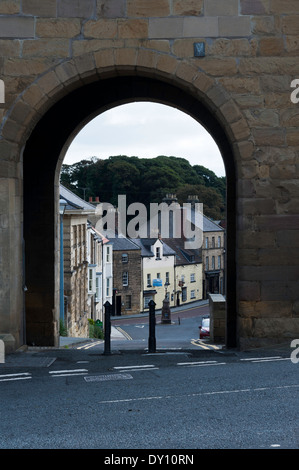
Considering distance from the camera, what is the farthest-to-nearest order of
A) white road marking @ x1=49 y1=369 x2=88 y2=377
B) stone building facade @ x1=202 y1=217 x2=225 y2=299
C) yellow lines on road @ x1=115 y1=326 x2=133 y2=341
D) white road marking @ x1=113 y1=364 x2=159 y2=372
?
stone building facade @ x1=202 y1=217 x2=225 y2=299
yellow lines on road @ x1=115 y1=326 x2=133 y2=341
white road marking @ x1=113 y1=364 x2=159 y2=372
white road marking @ x1=49 y1=369 x2=88 y2=377

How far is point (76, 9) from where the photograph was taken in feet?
32.4

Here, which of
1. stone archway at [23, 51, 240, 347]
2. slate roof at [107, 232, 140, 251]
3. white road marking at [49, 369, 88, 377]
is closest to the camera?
white road marking at [49, 369, 88, 377]

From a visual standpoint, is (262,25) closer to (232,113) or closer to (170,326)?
(232,113)

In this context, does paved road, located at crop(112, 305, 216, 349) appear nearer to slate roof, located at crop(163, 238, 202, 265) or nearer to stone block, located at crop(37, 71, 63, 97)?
slate roof, located at crop(163, 238, 202, 265)

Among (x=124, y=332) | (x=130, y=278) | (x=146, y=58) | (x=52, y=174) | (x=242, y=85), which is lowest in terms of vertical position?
(x=124, y=332)

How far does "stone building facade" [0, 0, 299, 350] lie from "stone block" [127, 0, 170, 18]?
0.01 m

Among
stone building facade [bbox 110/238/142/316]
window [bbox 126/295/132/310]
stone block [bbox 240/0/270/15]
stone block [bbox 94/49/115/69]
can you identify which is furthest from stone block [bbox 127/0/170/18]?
window [bbox 126/295/132/310]

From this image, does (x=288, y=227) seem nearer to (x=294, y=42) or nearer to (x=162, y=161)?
(x=294, y=42)

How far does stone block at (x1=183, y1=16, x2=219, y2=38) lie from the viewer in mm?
9867

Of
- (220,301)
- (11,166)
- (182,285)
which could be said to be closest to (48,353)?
(11,166)

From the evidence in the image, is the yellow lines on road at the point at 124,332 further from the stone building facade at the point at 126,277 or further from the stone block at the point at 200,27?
the stone block at the point at 200,27

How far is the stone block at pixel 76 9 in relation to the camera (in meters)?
9.87

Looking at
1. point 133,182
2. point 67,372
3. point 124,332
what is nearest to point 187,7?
point 67,372

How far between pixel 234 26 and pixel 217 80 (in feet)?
2.65
